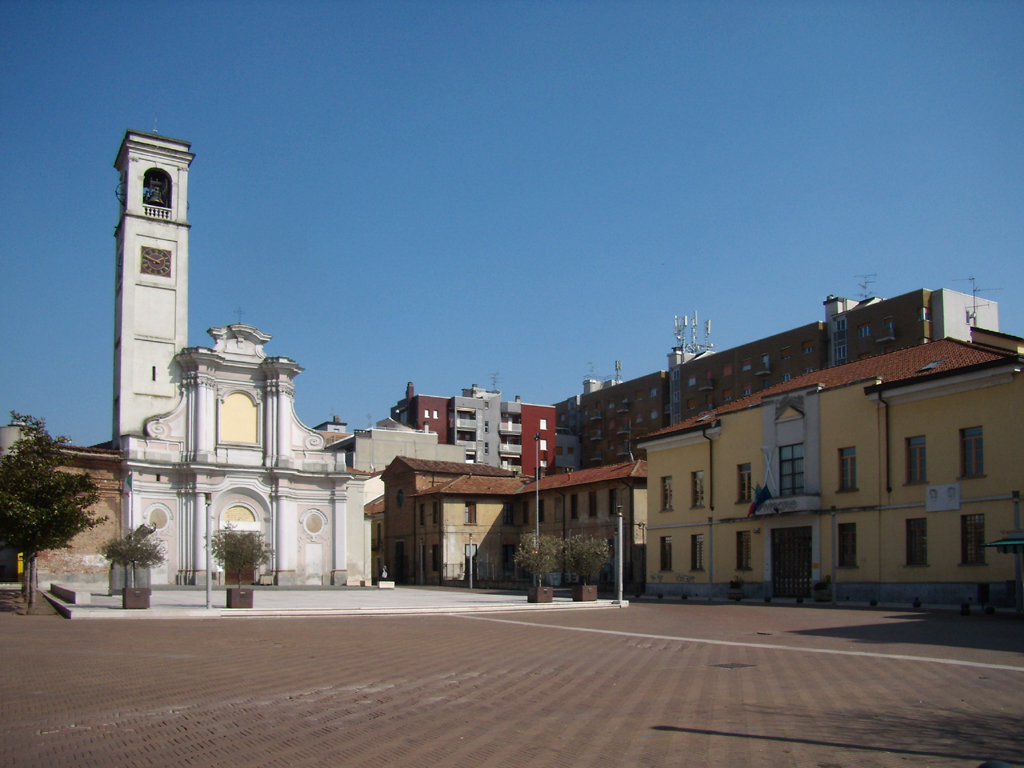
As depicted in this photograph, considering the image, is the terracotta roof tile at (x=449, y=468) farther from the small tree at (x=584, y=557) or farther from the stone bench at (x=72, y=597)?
the stone bench at (x=72, y=597)

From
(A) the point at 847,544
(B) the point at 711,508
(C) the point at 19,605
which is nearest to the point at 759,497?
(B) the point at 711,508

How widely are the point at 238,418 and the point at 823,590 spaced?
38145 millimetres

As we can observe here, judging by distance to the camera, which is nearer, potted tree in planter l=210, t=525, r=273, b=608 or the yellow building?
the yellow building

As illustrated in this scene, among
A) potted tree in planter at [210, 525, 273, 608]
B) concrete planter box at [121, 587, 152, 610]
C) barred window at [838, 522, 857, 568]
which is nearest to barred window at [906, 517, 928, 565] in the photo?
barred window at [838, 522, 857, 568]

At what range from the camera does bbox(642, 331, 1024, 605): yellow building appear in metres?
28.9

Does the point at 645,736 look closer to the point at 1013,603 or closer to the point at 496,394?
the point at 1013,603

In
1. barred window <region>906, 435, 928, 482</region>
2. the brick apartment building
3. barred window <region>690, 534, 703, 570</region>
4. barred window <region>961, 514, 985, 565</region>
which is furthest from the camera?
the brick apartment building

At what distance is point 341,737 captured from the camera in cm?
893

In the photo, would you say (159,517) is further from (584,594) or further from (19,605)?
(584,594)

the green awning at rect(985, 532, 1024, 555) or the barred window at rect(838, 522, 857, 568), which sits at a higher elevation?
the green awning at rect(985, 532, 1024, 555)

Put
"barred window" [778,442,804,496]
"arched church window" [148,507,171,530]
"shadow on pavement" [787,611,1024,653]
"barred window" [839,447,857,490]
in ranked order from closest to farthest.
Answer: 1. "shadow on pavement" [787,611,1024,653]
2. "barred window" [839,447,857,490]
3. "barred window" [778,442,804,496]
4. "arched church window" [148,507,171,530]

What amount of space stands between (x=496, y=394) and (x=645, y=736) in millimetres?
111130

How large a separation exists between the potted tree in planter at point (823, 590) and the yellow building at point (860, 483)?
1.42ft

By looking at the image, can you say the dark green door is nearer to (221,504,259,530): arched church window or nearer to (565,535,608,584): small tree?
(565,535,608,584): small tree
